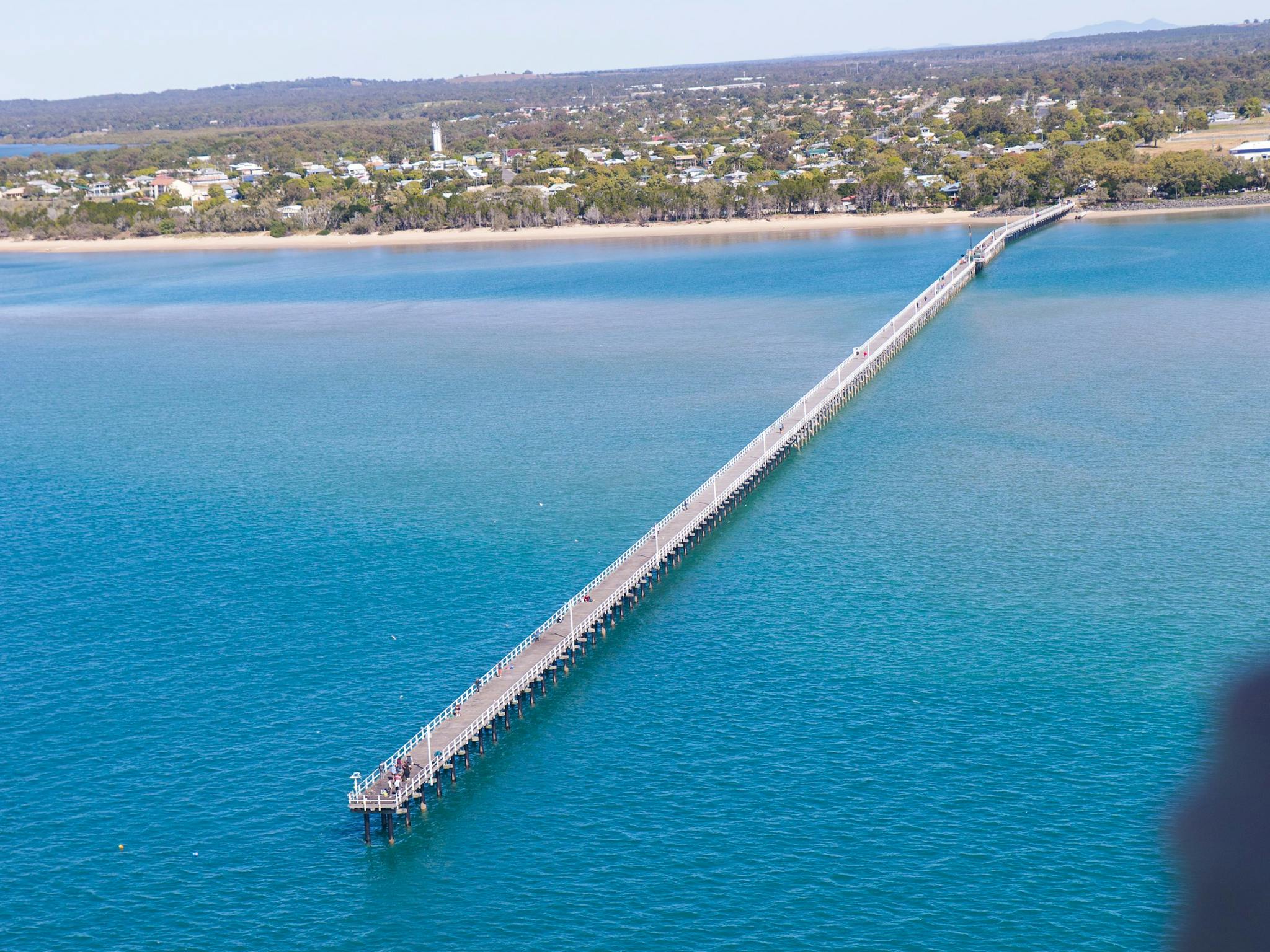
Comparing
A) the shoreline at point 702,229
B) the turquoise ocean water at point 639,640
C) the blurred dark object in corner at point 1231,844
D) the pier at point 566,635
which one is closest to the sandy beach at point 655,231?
the shoreline at point 702,229

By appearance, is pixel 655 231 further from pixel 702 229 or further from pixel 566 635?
pixel 566 635

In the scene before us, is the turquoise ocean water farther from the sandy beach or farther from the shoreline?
the sandy beach

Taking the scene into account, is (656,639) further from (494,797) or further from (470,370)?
(470,370)

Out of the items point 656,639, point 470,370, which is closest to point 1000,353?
point 470,370

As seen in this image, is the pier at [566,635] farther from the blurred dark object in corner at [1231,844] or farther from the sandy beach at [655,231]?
the sandy beach at [655,231]

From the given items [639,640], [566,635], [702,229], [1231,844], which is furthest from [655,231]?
[1231,844]

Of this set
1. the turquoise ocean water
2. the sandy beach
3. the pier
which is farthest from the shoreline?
the pier
